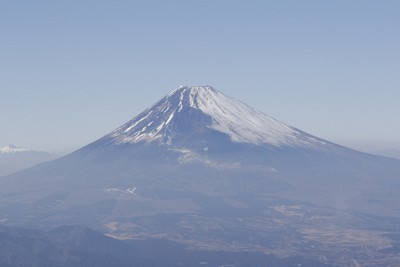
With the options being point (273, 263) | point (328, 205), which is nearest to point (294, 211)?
point (328, 205)

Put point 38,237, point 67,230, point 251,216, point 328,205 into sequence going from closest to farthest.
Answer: point 38,237 → point 67,230 → point 251,216 → point 328,205

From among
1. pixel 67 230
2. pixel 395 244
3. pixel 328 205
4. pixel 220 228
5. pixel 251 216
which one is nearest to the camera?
pixel 67 230

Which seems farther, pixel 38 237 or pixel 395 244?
pixel 395 244

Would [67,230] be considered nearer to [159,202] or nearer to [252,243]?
[252,243]

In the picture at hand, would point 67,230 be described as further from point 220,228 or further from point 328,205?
point 328,205

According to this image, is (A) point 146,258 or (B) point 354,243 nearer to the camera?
(A) point 146,258

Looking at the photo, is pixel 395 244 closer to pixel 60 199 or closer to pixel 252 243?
pixel 252 243

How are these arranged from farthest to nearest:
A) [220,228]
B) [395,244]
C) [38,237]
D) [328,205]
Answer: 1. [328,205]
2. [220,228]
3. [395,244]
4. [38,237]

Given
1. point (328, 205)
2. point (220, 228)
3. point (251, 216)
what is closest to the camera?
point (220, 228)

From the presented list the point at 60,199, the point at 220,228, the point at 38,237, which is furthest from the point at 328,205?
the point at 38,237
